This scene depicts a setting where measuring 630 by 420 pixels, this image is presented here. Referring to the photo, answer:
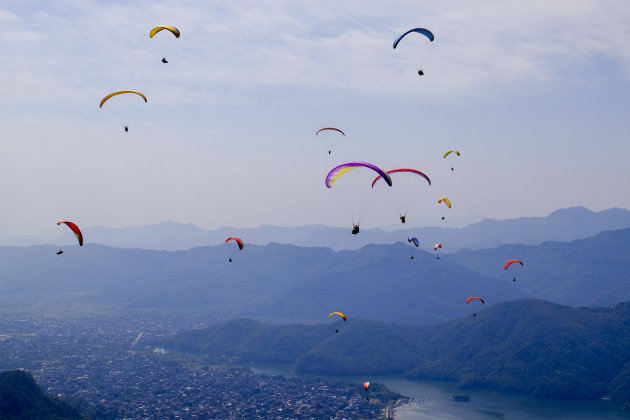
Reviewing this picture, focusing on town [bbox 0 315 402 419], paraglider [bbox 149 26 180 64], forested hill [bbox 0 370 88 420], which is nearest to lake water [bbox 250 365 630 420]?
town [bbox 0 315 402 419]

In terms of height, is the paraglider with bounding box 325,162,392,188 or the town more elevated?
the paraglider with bounding box 325,162,392,188

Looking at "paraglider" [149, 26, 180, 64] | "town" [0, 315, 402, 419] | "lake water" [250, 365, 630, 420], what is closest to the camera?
"paraglider" [149, 26, 180, 64]

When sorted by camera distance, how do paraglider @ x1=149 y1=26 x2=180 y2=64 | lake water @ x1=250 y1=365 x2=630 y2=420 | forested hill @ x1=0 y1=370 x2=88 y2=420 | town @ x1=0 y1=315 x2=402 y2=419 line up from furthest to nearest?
lake water @ x1=250 y1=365 x2=630 y2=420 → town @ x1=0 y1=315 x2=402 y2=419 → forested hill @ x1=0 y1=370 x2=88 y2=420 → paraglider @ x1=149 y1=26 x2=180 y2=64

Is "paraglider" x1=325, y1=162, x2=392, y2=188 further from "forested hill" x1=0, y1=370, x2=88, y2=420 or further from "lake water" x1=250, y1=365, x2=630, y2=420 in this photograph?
"lake water" x1=250, y1=365, x2=630, y2=420

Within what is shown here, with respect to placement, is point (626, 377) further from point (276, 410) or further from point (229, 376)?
point (229, 376)

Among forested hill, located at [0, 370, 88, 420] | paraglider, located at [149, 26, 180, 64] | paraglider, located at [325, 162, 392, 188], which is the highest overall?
paraglider, located at [149, 26, 180, 64]

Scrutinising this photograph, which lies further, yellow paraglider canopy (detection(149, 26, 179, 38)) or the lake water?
the lake water

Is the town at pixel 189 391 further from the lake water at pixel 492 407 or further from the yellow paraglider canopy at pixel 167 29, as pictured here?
the yellow paraglider canopy at pixel 167 29

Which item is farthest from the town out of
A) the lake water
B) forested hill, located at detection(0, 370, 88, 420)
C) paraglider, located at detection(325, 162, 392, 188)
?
paraglider, located at detection(325, 162, 392, 188)
